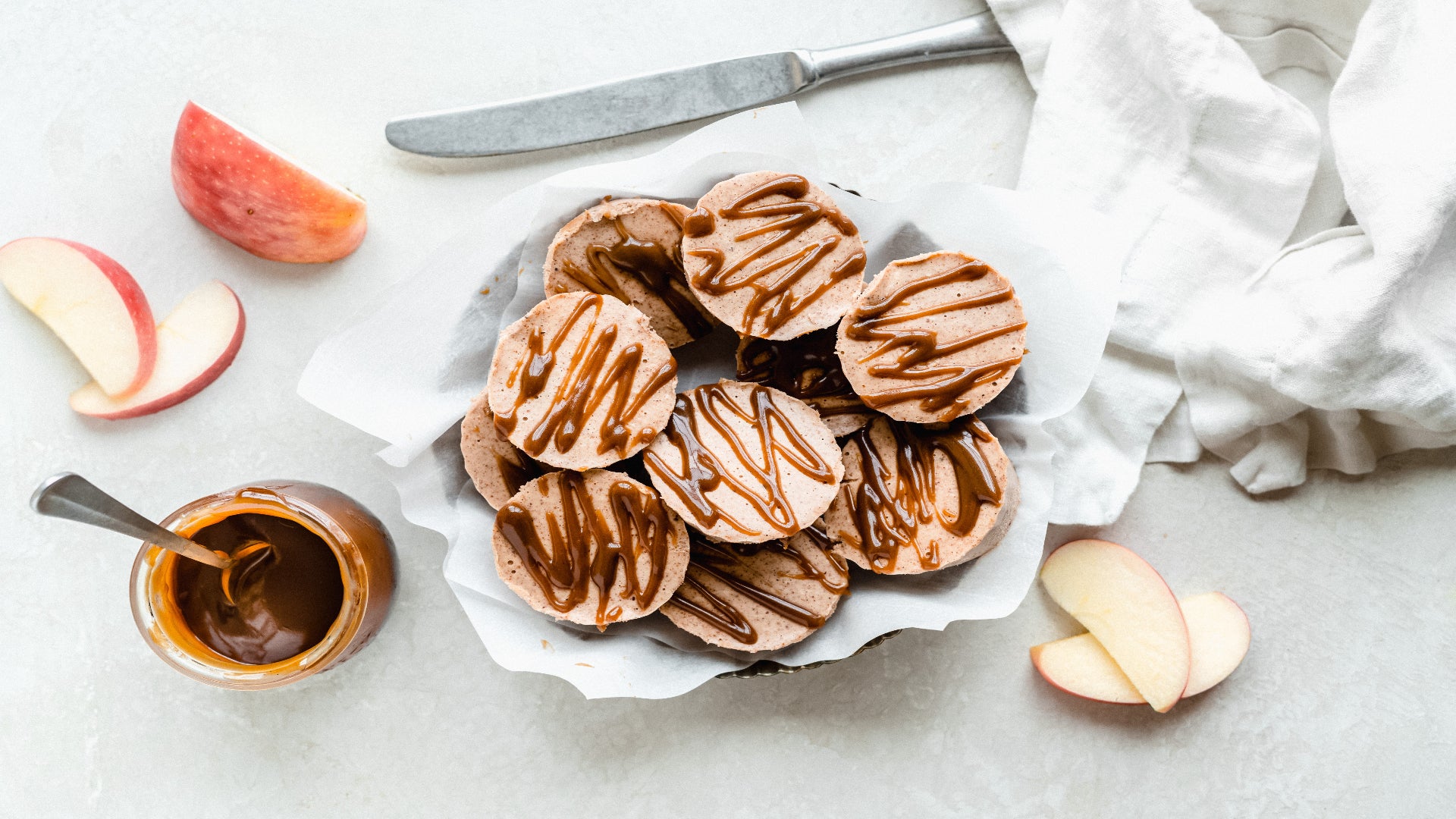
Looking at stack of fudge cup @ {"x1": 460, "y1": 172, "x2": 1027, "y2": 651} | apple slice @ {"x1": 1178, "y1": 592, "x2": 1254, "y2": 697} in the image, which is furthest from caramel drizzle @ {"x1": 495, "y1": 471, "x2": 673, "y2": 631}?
apple slice @ {"x1": 1178, "y1": 592, "x2": 1254, "y2": 697}

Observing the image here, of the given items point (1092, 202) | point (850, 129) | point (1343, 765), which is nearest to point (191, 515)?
point (850, 129)

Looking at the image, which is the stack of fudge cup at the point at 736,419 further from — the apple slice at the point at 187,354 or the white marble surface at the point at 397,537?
the apple slice at the point at 187,354

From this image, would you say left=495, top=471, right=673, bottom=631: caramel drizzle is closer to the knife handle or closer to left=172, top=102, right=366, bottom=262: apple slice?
left=172, top=102, right=366, bottom=262: apple slice

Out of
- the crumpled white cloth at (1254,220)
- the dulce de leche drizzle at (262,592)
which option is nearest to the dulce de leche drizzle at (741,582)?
the crumpled white cloth at (1254,220)

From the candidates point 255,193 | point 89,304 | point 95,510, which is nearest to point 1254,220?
point 255,193

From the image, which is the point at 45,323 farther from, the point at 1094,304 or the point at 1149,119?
A: the point at 1149,119

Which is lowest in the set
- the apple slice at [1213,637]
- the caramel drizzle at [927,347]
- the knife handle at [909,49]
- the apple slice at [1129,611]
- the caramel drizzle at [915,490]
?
the apple slice at [1213,637]

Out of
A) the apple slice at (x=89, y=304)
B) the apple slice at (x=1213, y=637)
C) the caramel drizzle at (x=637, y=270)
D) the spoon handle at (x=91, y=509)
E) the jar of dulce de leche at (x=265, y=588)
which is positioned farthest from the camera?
the apple slice at (x=1213, y=637)
